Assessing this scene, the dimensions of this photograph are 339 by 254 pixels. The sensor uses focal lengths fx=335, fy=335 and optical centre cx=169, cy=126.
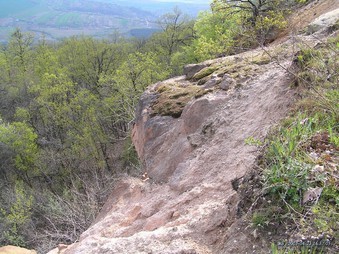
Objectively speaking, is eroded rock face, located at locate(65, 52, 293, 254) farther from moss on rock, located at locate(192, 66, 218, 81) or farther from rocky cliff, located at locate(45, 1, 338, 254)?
moss on rock, located at locate(192, 66, 218, 81)

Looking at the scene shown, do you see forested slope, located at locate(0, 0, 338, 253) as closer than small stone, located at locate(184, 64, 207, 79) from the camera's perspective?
No

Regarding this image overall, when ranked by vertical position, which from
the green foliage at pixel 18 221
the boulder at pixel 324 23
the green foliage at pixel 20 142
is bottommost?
the green foliage at pixel 18 221

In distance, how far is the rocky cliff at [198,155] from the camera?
4770 mm

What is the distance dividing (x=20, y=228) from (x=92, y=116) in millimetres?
9886

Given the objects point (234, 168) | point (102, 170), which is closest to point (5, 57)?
point (102, 170)

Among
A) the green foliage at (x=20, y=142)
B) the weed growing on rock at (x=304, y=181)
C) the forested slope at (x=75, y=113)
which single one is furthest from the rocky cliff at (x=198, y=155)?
the green foliage at (x=20, y=142)

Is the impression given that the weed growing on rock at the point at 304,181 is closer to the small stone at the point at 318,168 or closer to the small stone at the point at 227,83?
the small stone at the point at 318,168

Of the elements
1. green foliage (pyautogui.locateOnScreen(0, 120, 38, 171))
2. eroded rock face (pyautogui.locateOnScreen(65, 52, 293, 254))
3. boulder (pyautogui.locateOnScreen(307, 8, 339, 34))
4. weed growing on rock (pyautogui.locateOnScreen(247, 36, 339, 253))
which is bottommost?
green foliage (pyautogui.locateOnScreen(0, 120, 38, 171))

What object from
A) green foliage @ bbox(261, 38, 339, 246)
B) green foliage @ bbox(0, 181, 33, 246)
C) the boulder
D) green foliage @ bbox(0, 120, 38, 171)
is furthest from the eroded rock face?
green foliage @ bbox(0, 120, 38, 171)

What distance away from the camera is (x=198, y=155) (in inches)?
320

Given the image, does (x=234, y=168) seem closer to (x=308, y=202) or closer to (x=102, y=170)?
(x=308, y=202)

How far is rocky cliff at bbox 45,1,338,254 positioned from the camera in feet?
15.6

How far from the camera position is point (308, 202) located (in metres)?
3.42

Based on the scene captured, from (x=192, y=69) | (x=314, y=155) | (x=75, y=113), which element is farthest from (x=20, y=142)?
(x=314, y=155)
